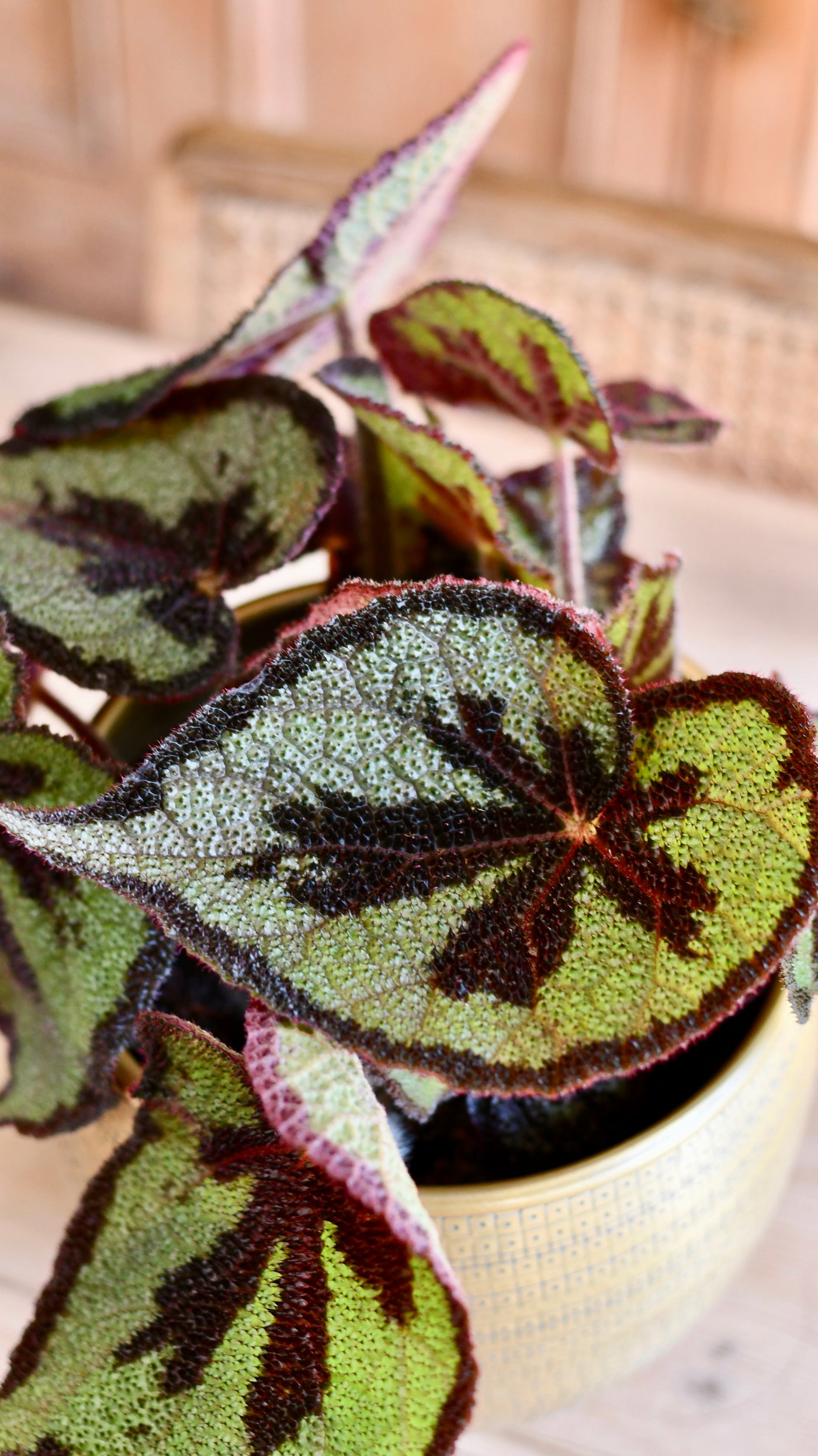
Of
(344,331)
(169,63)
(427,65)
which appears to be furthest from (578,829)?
(169,63)

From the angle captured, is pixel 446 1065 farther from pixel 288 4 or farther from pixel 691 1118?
pixel 288 4

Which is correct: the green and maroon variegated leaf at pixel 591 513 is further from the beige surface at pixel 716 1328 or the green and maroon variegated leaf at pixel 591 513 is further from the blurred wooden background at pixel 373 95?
the blurred wooden background at pixel 373 95

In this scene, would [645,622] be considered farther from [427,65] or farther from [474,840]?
[427,65]

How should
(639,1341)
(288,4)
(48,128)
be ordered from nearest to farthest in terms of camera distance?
1. (639,1341)
2. (288,4)
3. (48,128)

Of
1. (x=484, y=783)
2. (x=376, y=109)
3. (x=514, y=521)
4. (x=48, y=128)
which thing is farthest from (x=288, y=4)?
(x=484, y=783)

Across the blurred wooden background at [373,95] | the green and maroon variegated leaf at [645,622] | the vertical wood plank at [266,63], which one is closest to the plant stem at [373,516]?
the green and maroon variegated leaf at [645,622]

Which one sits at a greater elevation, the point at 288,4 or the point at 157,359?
the point at 288,4

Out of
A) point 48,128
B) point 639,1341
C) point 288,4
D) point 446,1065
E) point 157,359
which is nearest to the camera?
point 446,1065
